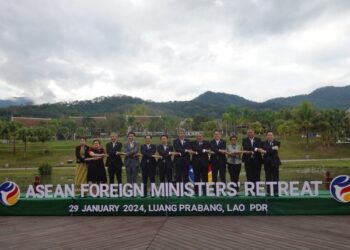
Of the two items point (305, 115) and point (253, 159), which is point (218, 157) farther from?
point (305, 115)

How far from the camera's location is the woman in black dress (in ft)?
29.4

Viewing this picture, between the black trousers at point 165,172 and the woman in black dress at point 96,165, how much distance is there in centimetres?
135

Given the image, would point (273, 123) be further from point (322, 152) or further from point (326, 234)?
point (326, 234)

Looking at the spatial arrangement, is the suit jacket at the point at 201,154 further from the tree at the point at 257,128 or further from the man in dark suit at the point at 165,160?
the tree at the point at 257,128

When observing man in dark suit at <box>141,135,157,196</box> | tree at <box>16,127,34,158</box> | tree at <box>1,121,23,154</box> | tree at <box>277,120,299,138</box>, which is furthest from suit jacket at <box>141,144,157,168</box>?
tree at <box>277,120,299,138</box>

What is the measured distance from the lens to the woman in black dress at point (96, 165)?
8975 mm

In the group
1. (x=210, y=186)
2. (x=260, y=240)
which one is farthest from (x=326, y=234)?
(x=210, y=186)

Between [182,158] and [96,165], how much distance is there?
6.71 feet

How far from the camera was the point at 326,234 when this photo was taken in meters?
6.14

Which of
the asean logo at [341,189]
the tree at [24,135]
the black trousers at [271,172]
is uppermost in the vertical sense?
the tree at [24,135]

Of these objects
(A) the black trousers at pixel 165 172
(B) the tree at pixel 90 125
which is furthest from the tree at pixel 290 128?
(A) the black trousers at pixel 165 172

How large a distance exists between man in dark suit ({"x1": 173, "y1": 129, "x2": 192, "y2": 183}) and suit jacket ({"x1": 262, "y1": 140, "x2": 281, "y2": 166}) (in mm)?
1721

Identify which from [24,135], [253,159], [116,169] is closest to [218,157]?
[253,159]

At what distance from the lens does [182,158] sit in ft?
29.4
